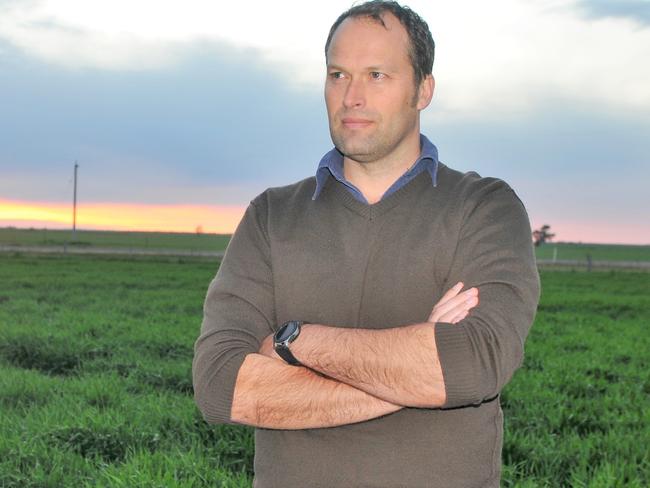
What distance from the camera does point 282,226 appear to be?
2.91m

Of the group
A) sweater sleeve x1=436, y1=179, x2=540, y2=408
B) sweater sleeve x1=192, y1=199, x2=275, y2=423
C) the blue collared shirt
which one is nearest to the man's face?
the blue collared shirt

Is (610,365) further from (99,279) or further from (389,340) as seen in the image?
(99,279)

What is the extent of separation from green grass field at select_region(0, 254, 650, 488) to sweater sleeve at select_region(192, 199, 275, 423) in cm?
261

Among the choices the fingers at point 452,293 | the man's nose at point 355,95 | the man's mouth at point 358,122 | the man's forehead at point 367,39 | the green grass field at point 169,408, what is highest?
the man's forehead at point 367,39

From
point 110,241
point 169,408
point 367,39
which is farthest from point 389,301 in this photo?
point 110,241

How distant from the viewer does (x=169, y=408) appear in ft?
24.5

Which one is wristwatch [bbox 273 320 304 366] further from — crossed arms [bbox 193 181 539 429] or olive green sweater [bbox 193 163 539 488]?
olive green sweater [bbox 193 163 539 488]

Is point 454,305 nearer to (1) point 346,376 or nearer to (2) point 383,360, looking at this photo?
(2) point 383,360

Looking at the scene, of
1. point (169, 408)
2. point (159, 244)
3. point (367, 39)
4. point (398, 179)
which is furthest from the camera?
A: point (159, 244)

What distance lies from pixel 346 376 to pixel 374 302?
0.36 m

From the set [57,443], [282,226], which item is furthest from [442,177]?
[57,443]

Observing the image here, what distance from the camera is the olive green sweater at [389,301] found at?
2562 mm

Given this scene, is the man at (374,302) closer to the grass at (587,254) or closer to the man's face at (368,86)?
the man's face at (368,86)

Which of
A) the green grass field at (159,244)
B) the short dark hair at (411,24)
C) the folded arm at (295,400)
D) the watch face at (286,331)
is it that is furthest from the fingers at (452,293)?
the green grass field at (159,244)
